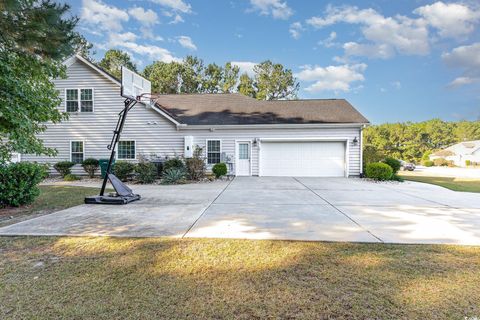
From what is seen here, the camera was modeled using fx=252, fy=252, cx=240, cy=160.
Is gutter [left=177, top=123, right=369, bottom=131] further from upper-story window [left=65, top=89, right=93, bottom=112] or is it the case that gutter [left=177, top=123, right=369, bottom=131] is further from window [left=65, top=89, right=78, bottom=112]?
window [left=65, top=89, right=78, bottom=112]

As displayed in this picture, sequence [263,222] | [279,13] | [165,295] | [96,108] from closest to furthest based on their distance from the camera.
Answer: [165,295], [263,222], [96,108], [279,13]

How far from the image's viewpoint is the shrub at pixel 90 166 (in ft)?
44.7

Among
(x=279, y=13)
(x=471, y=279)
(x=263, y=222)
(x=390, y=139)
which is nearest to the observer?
(x=471, y=279)

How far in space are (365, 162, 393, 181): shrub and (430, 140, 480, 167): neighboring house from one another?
132 ft

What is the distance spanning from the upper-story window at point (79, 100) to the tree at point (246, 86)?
18006 mm

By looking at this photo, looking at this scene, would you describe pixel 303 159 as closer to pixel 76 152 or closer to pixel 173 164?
pixel 173 164

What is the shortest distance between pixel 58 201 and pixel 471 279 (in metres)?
8.90

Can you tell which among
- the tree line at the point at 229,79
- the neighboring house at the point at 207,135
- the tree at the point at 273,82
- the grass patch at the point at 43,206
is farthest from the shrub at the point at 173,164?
the tree at the point at 273,82

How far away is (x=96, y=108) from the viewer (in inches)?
556

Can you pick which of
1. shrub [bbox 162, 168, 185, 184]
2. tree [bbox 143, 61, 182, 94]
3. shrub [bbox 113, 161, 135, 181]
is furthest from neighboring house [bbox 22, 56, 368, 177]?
tree [bbox 143, 61, 182, 94]

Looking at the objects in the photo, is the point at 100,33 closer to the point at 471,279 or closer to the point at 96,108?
the point at 96,108

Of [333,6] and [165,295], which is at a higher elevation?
[333,6]

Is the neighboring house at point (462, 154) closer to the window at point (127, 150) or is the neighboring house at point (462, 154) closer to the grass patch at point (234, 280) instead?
the window at point (127, 150)

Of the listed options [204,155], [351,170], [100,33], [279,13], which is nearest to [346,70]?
[279,13]
